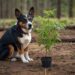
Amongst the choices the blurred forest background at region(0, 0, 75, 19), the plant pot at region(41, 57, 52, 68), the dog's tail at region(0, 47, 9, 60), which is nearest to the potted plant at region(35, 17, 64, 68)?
the plant pot at region(41, 57, 52, 68)

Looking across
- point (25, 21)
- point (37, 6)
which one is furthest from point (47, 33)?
point (37, 6)

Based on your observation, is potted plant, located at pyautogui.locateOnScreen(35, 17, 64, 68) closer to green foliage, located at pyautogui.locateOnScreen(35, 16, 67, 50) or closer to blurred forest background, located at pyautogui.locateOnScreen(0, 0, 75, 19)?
green foliage, located at pyautogui.locateOnScreen(35, 16, 67, 50)

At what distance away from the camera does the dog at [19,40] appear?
28.6ft

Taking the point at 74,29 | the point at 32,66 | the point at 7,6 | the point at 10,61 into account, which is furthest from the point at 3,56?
the point at 7,6

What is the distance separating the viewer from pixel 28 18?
8.70 meters

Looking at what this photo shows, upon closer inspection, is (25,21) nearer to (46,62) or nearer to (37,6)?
(46,62)

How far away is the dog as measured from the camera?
8716 millimetres

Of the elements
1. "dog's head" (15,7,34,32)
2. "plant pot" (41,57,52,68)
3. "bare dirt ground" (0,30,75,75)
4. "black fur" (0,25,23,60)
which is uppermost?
"dog's head" (15,7,34,32)

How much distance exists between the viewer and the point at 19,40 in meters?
8.81

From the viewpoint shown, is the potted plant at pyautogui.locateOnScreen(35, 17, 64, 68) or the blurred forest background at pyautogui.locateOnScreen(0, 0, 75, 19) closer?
the potted plant at pyautogui.locateOnScreen(35, 17, 64, 68)

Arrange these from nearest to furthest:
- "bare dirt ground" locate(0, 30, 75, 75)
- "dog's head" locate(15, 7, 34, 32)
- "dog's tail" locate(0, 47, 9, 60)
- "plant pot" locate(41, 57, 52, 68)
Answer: "bare dirt ground" locate(0, 30, 75, 75), "plant pot" locate(41, 57, 52, 68), "dog's head" locate(15, 7, 34, 32), "dog's tail" locate(0, 47, 9, 60)

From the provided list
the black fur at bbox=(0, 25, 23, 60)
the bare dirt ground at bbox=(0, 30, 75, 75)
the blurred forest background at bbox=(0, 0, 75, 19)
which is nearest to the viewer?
the bare dirt ground at bbox=(0, 30, 75, 75)

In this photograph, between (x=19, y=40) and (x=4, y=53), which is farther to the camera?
(x=4, y=53)

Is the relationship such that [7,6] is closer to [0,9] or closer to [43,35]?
[0,9]
